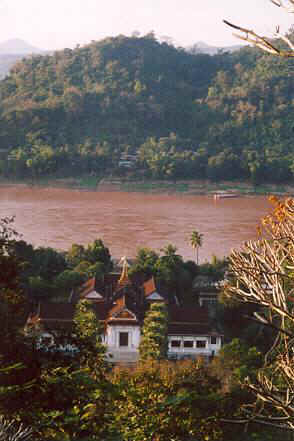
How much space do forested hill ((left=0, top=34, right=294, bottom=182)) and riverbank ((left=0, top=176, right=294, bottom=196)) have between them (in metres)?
0.33

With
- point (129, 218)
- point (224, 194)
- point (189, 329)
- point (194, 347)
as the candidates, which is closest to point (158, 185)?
A: point (224, 194)

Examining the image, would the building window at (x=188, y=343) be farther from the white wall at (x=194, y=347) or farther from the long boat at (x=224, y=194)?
the long boat at (x=224, y=194)

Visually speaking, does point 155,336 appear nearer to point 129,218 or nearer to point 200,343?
point 200,343

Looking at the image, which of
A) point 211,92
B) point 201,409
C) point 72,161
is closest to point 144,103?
point 211,92

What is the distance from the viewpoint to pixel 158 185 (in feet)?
74.8

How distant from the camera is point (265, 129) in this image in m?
26.8

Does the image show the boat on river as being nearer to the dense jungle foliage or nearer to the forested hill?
the forested hill

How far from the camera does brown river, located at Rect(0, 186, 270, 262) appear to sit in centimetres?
1450

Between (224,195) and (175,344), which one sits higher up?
(224,195)

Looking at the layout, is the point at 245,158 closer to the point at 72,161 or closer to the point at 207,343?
the point at 72,161

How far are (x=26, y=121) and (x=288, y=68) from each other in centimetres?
1045

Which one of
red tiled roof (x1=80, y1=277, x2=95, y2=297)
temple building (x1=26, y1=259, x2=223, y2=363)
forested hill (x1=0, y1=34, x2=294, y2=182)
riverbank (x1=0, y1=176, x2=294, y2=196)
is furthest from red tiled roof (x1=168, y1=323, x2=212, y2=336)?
forested hill (x1=0, y1=34, x2=294, y2=182)

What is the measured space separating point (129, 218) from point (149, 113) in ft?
39.0

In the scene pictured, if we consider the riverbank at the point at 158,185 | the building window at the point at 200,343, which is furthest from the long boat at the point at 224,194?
the building window at the point at 200,343
